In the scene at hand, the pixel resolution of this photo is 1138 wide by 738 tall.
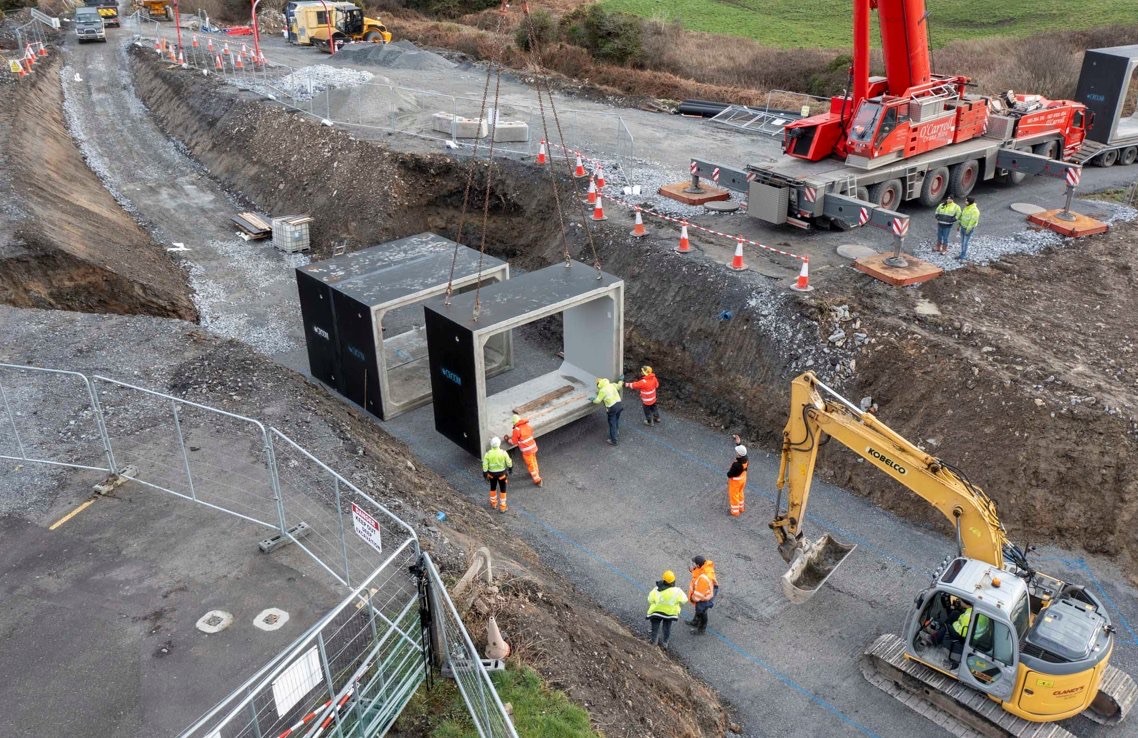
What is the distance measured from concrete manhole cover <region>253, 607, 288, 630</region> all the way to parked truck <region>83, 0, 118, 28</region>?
48483 millimetres

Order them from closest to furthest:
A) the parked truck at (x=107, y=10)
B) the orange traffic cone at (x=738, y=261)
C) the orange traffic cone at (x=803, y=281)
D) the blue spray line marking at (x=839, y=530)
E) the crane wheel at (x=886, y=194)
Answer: the blue spray line marking at (x=839, y=530), the orange traffic cone at (x=803, y=281), the orange traffic cone at (x=738, y=261), the crane wheel at (x=886, y=194), the parked truck at (x=107, y=10)

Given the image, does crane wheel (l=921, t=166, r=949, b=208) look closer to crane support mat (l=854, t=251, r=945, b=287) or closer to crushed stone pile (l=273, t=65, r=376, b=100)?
crane support mat (l=854, t=251, r=945, b=287)

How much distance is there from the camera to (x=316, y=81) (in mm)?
29500

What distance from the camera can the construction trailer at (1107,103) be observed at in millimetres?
21984

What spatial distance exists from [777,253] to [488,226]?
8.26 metres

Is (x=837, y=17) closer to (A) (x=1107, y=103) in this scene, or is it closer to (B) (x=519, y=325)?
(A) (x=1107, y=103)

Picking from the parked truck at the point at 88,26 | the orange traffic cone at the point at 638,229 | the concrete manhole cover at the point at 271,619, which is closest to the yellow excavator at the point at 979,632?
the concrete manhole cover at the point at 271,619

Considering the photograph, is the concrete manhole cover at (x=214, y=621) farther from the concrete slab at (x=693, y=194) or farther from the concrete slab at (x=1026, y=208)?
the concrete slab at (x=1026, y=208)

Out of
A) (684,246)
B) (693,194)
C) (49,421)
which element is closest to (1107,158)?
(693,194)

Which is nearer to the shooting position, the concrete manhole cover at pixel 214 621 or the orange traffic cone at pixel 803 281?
the concrete manhole cover at pixel 214 621

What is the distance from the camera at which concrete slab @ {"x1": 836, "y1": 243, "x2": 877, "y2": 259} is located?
17.2 metres

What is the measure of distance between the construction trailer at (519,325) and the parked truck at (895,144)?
5104 mm

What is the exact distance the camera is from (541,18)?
3700cm

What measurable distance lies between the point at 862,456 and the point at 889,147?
10.4m
